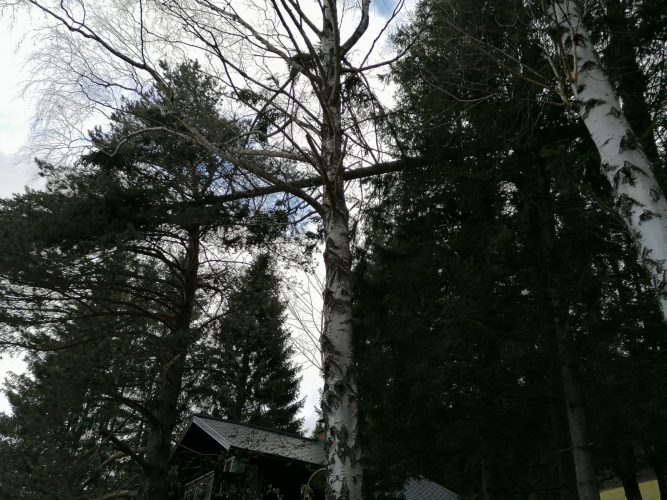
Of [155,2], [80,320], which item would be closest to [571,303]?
[155,2]

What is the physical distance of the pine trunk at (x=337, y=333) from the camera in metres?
3.45

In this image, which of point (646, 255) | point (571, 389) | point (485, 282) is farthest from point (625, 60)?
point (571, 389)

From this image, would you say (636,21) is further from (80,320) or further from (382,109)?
(80,320)

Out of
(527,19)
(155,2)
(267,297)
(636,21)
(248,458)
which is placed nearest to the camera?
(155,2)

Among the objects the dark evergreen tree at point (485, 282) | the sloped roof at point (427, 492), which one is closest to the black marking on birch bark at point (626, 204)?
the dark evergreen tree at point (485, 282)

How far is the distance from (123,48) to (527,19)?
431cm

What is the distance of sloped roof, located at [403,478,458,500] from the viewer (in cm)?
1599

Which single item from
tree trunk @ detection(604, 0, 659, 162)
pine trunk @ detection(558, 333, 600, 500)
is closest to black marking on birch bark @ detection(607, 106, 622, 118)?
tree trunk @ detection(604, 0, 659, 162)

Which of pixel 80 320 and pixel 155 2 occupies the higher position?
pixel 155 2

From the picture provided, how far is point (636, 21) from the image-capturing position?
18.8 feet

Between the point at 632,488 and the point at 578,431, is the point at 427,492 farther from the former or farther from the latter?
the point at 578,431

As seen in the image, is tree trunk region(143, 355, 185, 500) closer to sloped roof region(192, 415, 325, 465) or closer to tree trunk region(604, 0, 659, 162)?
sloped roof region(192, 415, 325, 465)

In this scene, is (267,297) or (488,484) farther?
(488,484)

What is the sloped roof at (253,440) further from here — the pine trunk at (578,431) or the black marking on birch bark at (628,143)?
the black marking on birch bark at (628,143)
